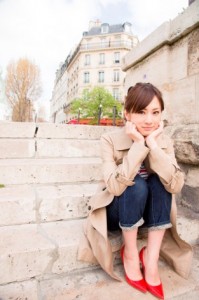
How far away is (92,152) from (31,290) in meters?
1.93

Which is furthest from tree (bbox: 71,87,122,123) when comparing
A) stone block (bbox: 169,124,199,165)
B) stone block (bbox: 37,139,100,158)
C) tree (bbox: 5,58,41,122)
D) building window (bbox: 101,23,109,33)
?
stone block (bbox: 169,124,199,165)

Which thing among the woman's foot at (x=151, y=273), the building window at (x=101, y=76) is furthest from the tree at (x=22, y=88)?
the woman's foot at (x=151, y=273)

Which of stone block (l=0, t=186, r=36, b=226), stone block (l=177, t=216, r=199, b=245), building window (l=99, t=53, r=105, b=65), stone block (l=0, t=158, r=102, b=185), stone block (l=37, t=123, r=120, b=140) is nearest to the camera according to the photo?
stone block (l=0, t=186, r=36, b=226)

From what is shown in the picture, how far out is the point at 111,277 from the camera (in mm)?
1609

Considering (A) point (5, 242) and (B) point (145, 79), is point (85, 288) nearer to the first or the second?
(A) point (5, 242)

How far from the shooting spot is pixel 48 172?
8.16 ft

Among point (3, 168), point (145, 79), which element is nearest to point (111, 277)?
point (3, 168)

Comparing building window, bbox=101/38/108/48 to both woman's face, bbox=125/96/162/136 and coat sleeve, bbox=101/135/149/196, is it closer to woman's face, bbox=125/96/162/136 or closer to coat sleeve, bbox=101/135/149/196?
woman's face, bbox=125/96/162/136

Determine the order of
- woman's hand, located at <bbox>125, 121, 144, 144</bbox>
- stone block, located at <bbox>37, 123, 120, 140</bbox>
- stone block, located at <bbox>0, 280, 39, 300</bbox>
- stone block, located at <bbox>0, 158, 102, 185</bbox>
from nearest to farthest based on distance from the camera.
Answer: stone block, located at <bbox>0, 280, 39, 300</bbox> → woman's hand, located at <bbox>125, 121, 144, 144</bbox> → stone block, located at <bbox>0, 158, 102, 185</bbox> → stone block, located at <bbox>37, 123, 120, 140</bbox>

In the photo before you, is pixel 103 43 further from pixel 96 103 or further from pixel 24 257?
pixel 24 257

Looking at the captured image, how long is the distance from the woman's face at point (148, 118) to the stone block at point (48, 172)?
3.80 ft

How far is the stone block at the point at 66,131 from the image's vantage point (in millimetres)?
3234

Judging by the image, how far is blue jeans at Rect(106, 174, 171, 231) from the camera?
145 centimetres

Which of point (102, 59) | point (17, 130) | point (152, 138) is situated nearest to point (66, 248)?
point (152, 138)
